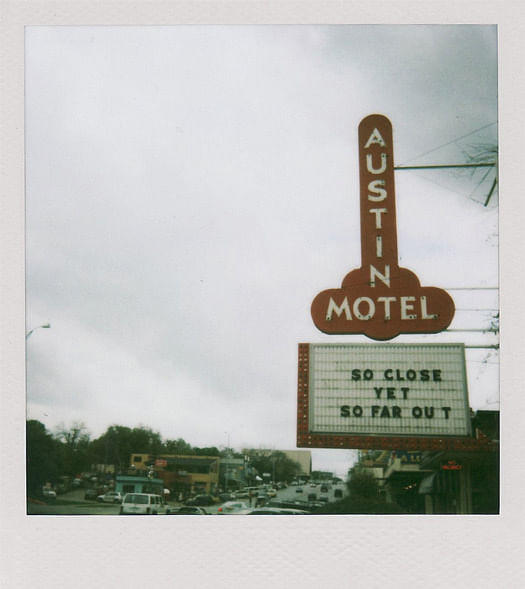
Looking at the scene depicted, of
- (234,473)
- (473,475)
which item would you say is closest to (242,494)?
(234,473)

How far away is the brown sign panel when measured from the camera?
26.7 ft

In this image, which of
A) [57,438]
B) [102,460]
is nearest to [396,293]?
[57,438]

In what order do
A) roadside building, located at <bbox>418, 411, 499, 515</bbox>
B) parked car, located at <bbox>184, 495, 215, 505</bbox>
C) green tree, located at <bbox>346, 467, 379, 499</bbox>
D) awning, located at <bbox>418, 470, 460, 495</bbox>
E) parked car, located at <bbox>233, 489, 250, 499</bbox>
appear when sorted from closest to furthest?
roadside building, located at <bbox>418, 411, 499, 515</bbox>
awning, located at <bbox>418, 470, 460, 495</bbox>
green tree, located at <bbox>346, 467, 379, 499</bbox>
parked car, located at <bbox>184, 495, 215, 505</bbox>
parked car, located at <bbox>233, 489, 250, 499</bbox>

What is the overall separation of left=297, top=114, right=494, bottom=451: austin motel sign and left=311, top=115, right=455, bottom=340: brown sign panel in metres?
0.02

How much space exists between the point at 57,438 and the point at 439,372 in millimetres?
32827

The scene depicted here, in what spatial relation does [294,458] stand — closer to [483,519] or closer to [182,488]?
[182,488]

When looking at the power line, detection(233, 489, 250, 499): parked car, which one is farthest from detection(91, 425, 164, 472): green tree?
the power line

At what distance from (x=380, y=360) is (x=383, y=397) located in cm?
59

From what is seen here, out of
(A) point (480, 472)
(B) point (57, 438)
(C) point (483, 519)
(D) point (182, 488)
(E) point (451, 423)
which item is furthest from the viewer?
(D) point (182, 488)

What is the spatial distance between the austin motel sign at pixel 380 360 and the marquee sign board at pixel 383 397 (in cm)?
2

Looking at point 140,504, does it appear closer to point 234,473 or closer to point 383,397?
point 383,397

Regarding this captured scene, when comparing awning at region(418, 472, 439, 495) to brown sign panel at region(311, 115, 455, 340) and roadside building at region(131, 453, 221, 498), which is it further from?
roadside building at region(131, 453, 221, 498)

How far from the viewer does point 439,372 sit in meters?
8.20

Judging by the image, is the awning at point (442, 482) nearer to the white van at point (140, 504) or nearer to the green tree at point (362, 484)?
the white van at point (140, 504)
